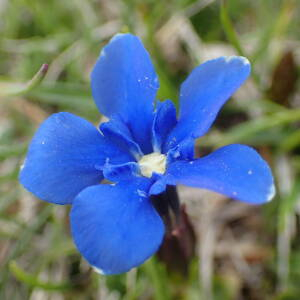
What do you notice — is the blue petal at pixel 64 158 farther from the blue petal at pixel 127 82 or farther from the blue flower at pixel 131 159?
the blue petal at pixel 127 82

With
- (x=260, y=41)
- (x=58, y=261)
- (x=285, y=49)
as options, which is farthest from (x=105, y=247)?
(x=285, y=49)

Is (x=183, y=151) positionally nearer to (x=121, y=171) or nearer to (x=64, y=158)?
(x=121, y=171)

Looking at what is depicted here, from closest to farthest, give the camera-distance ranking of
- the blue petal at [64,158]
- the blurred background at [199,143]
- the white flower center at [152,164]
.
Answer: the blue petal at [64,158] → the white flower center at [152,164] → the blurred background at [199,143]

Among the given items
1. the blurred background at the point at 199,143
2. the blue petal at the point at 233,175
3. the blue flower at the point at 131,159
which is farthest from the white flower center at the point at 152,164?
the blurred background at the point at 199,143

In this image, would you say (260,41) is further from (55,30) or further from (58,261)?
(58,261)

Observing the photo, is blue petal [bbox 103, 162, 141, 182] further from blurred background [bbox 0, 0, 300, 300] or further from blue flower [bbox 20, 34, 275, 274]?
blurred background [bbox 0, 0, 300, 300]

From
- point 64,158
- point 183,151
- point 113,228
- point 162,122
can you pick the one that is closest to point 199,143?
point 162,122
